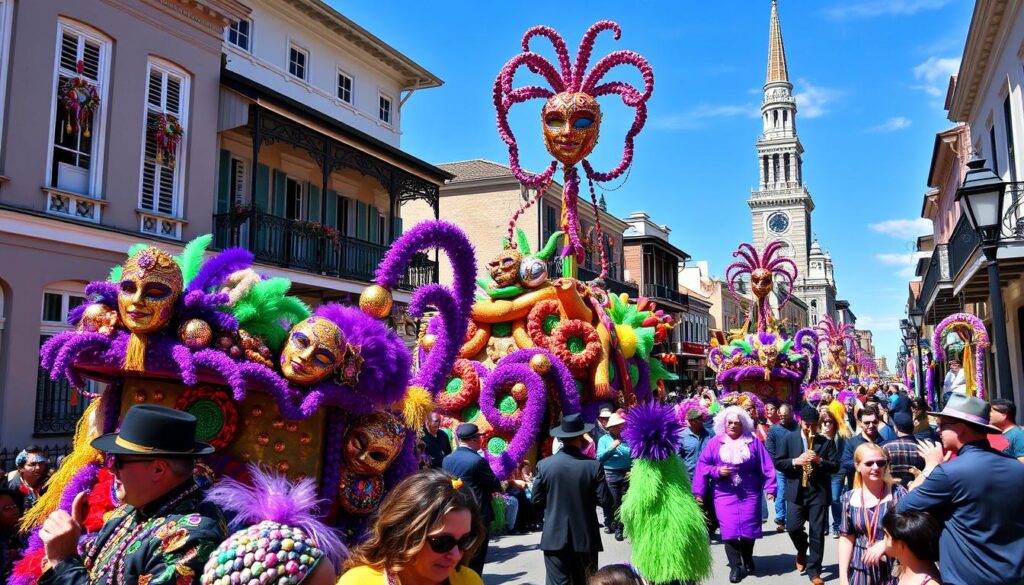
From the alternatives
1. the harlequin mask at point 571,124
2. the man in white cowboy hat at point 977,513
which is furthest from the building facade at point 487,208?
the man in white cowboy hat at point 977,513

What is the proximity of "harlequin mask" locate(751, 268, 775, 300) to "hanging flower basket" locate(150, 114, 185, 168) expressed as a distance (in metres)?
13.8

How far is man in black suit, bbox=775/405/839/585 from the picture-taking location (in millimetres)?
7082

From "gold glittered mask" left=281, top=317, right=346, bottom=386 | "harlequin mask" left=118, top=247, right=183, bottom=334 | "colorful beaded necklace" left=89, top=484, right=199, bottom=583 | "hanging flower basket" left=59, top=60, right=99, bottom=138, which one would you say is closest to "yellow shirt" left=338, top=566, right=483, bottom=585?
"colorful beaded necklace" left=89, top=484, right=199, bottom=583

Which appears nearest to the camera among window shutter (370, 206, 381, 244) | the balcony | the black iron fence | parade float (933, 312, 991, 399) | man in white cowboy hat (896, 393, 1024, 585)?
man in white cowboy hat (896, 393, 1024, 585)

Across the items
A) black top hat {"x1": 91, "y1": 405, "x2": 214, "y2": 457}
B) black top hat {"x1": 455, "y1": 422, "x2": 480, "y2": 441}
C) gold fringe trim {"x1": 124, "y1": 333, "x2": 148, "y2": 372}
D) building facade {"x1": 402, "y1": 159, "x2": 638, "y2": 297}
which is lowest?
black top hat {"x1": 455, "y1": 422, "x2": 480, "y2": 441}

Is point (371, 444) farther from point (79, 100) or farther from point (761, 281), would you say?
point (761, 281)

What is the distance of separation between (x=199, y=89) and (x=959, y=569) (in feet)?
47.2

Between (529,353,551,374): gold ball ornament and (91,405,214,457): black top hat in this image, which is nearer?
(91,405,214,457): black top hat

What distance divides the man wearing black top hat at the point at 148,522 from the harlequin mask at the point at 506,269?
7.69 meters

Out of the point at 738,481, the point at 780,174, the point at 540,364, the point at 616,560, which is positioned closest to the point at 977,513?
the point at 738,481

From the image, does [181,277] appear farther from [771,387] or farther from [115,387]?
[771,387]

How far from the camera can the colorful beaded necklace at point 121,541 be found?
2.51 metres

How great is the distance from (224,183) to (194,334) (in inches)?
500

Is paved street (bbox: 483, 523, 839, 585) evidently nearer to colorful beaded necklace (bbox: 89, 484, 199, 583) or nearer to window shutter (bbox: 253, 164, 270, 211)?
colorful beaded necklace (bbox: 89, 484, 199, 583)
